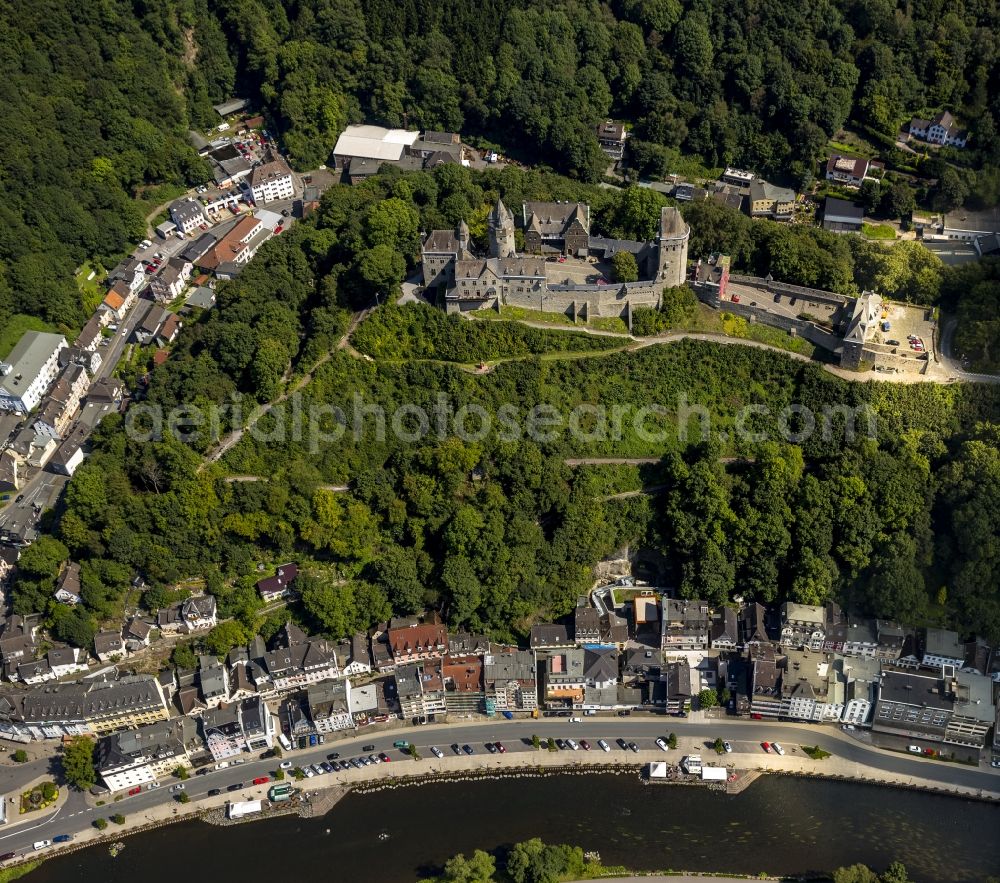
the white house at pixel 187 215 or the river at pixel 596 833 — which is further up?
the white house at pixel 187 215

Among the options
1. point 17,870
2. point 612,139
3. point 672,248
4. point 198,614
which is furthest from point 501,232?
point 17,870

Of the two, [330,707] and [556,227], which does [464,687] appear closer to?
[330,707]

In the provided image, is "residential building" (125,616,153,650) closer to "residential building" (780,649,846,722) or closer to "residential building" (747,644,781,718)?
"residential building" (747,644,781,718)

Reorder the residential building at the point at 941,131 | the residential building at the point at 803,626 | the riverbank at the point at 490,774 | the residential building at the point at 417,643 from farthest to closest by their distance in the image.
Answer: the residential building at the point at 941,131
the residential building at the point at 417,643
the residential building at the point at 803,626
the riverbank at the point at 490,774

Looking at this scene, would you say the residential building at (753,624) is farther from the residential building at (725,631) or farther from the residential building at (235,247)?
the residential building at (235,247)

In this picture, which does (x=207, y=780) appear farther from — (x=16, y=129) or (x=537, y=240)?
(x=16, y=129)

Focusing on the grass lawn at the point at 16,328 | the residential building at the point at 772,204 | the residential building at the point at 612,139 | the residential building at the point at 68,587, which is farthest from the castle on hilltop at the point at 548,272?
the grass lawn at the point at 16,328
